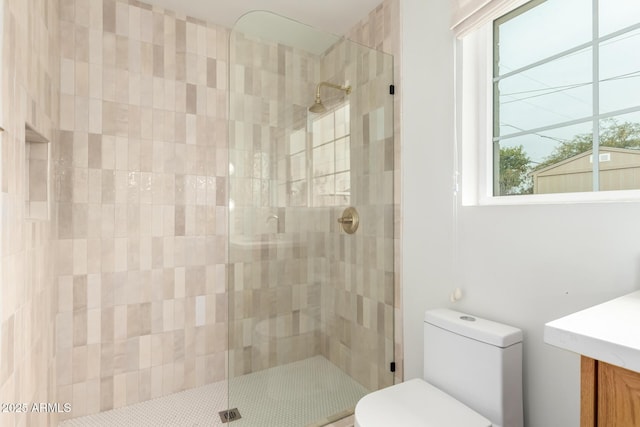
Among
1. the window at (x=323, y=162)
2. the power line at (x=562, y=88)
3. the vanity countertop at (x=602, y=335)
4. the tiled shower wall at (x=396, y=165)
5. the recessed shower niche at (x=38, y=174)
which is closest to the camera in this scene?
the vanity countertop at (x=602, y=335)

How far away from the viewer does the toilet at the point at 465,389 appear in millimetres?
1155

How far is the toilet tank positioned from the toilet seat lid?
6 centimetres

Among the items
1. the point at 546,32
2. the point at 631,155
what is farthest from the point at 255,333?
the point at 546,32

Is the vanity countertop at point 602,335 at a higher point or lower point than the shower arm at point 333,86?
lower

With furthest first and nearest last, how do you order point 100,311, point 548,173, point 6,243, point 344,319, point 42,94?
point 100,311
point 344,319
point 42,94
point 548,173
point 6,243

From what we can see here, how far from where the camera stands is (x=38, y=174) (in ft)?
5.30

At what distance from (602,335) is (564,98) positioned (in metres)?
1.04

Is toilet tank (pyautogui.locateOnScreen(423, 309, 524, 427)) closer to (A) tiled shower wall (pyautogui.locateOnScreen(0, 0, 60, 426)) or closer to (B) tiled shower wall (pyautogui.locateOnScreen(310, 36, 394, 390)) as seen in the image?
(B) tiled shower wall (pyautogui.locateOnScreen(310, 36, 394, 390))

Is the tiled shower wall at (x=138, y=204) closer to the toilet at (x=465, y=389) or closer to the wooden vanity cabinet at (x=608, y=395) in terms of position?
the toilet at (x=465, y=389)

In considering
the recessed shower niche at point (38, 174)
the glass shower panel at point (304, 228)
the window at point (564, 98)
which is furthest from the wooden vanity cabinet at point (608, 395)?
the recessed shower niche at point (38, 174)

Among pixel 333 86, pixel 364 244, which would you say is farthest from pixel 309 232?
pixel 333 86

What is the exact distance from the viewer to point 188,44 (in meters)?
2.22

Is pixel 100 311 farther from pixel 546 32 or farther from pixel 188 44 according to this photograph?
pixel 546 32

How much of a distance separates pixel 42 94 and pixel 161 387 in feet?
5.81
